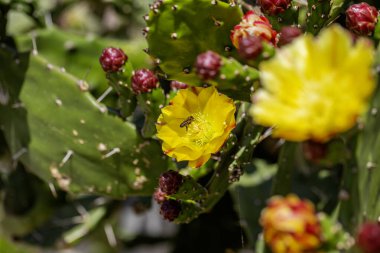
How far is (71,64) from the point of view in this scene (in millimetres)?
2209

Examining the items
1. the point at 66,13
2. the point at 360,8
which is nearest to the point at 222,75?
the point at 360,8

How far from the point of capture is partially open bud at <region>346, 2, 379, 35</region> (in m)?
1.43

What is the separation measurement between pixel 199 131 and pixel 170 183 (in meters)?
0.12

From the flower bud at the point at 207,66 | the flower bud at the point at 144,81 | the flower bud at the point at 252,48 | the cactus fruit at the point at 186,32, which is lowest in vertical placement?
the flower bud at the point at 144,81

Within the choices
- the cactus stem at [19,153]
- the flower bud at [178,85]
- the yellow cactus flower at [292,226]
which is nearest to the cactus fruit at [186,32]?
the flower bud at [178,85]

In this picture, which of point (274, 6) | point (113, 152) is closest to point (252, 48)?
point (274, 6)

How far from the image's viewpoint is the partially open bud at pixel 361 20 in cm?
143

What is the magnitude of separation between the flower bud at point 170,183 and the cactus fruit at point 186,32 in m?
0.19

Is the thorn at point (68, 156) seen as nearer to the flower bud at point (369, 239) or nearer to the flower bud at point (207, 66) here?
the flower bud at point (207, 66)

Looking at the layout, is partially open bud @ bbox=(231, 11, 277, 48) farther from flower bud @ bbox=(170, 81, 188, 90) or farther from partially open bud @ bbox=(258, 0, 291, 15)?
flower bud @ bbox=(170, 81, 188, 90)

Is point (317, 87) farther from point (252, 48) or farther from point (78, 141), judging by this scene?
point (78, 141)

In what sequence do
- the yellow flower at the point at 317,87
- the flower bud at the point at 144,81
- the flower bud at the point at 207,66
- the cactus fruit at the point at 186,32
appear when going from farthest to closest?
the flower bud at the point at 144,81, the cactus fruit at the point at 186,32, the flower bud at the point at 207,66, the yellow flower at the point at 317,87

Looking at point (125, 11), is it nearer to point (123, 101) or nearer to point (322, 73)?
point (123, 101)

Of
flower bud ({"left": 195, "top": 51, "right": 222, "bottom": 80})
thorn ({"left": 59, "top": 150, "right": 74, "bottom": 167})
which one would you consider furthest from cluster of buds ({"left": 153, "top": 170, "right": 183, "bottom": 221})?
thorn ({"left": 59, "top": 150, "right": 74, "bottom": 167})
